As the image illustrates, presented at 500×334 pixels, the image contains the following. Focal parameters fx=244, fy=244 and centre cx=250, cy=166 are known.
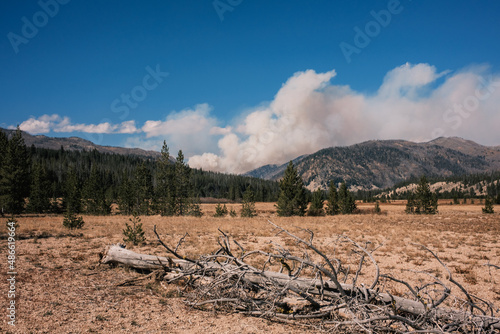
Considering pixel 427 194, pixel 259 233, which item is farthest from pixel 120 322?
pixel 427 194

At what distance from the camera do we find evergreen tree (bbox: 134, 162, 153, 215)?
4172 cm

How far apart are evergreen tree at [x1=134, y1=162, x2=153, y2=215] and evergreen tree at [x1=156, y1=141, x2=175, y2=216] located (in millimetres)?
1742

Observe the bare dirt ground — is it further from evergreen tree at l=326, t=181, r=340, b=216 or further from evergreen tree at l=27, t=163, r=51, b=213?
evergreen tree at l=27, t=163, r=51, b=213

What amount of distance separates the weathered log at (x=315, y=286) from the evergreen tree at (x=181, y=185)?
109ft

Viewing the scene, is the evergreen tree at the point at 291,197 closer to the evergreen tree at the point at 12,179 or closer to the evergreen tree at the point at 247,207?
the evergreen tree at the point at 247,207

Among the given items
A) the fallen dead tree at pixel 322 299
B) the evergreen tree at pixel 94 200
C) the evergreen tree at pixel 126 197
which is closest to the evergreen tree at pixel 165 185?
the evergreen tree at pixel 126 197

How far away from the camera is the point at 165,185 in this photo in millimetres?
42375

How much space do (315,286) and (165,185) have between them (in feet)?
133

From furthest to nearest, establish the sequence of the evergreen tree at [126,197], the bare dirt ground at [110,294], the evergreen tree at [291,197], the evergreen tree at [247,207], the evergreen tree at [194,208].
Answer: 1. the evergreen tree at [126,197]
2. the evergreen tree at [291,197]
3. the evergreen tree at [194,208]
4. the evergreen tree at [247,207]
5. the bare dirt ground at [110,294]

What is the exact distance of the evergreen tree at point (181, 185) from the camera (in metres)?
40.2

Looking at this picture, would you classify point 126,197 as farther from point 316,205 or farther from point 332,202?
point 332,202

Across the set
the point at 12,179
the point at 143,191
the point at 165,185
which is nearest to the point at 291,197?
the point at 165,185

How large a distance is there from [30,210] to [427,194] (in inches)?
2800

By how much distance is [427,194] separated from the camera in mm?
43188
